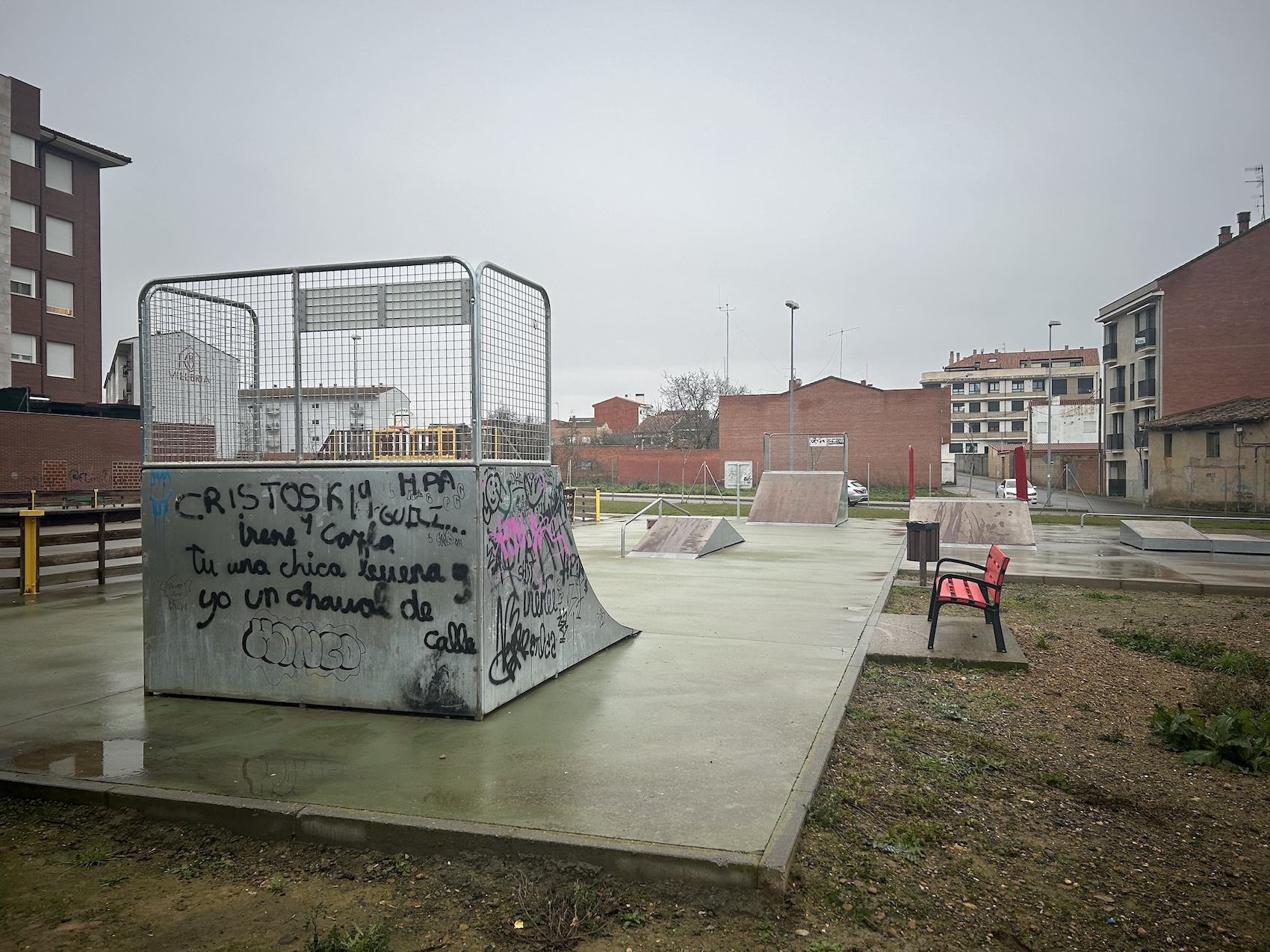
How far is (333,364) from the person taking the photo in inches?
231

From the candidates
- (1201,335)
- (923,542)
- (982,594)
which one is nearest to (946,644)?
(982,594)

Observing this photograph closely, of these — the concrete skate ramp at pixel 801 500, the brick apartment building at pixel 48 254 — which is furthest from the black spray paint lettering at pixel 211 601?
the brick apartment building at pixel 48 254

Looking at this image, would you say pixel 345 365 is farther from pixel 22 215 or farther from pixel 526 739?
pixel 22 215

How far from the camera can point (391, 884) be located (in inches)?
138

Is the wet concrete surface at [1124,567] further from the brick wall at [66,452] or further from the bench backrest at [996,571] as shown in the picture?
the brick wall at [66,452]

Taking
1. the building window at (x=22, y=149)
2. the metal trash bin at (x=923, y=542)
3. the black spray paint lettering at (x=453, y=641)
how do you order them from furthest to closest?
the building window at (x=22, y=149)
the metal trash bin at (x=923, y=542)
the black spray paint lettering at (x=453, y=641)

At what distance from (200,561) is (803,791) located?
4.28 metres

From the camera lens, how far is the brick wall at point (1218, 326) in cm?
4241

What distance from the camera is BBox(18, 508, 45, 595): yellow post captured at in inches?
426

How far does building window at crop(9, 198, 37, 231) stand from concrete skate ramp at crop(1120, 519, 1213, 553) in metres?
42.7

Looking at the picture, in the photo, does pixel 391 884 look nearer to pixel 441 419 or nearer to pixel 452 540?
pixel 452 540

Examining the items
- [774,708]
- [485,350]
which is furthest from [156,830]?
[774,708]

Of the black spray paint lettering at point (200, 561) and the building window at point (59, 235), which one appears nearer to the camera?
the black spray paint lettering at point (200, 561)

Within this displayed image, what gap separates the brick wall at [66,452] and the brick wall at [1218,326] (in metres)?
47.5
